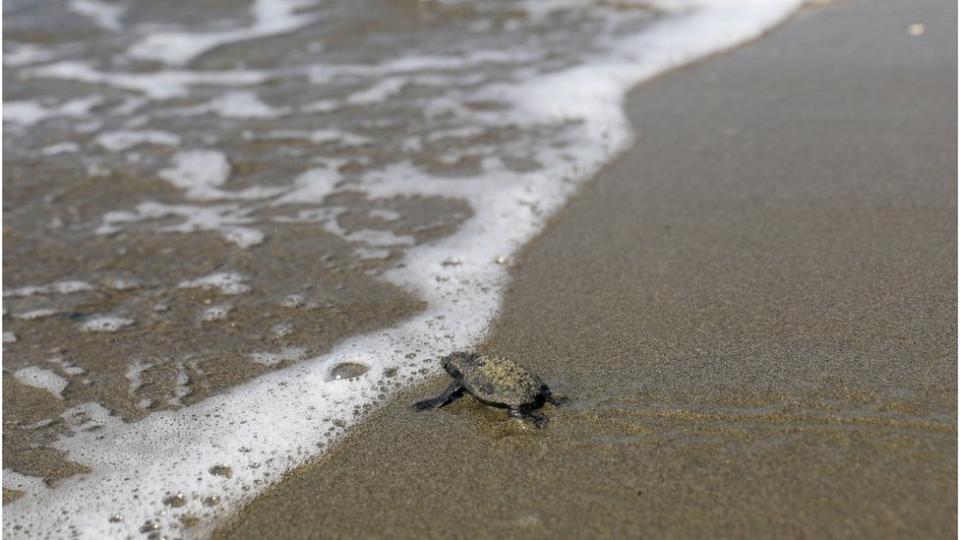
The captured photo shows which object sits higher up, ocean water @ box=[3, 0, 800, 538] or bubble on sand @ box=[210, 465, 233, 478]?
ocean water @ box=[3, 0, 800, 538]

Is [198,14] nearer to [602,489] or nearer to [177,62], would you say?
[177,62]

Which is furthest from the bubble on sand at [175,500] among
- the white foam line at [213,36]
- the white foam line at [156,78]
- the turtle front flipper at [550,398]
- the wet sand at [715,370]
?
the white foam line at [213,36]

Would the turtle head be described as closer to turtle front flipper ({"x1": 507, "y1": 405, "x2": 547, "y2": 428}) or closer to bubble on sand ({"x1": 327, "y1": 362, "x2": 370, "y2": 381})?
turtle front flipper ({"x1": 507, "y1": 405, "x2": 547, "y2": 428})

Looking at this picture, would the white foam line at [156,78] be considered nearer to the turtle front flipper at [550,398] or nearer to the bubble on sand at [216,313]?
the bubble on sand at [216,313]

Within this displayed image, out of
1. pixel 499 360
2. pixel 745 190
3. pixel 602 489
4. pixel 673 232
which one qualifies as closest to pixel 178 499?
pixel 499 360

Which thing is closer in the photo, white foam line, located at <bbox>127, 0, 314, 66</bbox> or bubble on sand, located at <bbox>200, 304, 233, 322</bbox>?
bubble on sand, located at <bbox>200, 304, 233, 322</bbox>

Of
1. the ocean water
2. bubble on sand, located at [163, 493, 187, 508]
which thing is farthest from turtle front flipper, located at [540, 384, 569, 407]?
bubble on sand, located at [163, 493, 187, 508]
